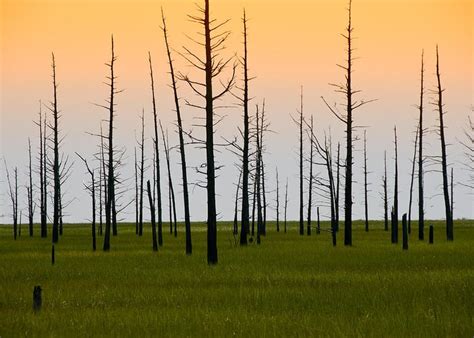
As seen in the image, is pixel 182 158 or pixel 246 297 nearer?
pixel 246 297

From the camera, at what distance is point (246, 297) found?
19.2 metres

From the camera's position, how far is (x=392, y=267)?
2775 centimetres

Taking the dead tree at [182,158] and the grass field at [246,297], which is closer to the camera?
the grass field at [246,297]

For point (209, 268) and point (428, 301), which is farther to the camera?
point (209, 268)

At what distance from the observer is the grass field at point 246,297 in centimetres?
1445

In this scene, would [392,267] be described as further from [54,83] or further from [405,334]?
[54,83]

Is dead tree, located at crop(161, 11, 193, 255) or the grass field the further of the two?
dead tree, located at crop(161, 11, 193, 255)

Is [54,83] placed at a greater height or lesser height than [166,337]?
greater

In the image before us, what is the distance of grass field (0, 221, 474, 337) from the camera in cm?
1445

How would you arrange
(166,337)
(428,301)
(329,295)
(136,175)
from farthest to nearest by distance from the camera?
(136,175), (329,295), (428,301), (166,337)

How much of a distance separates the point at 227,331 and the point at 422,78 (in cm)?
4068

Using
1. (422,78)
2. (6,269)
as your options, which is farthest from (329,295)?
(422,78)

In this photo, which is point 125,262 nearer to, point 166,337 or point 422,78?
point 166,337

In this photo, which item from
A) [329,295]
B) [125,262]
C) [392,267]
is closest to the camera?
[329,295]
